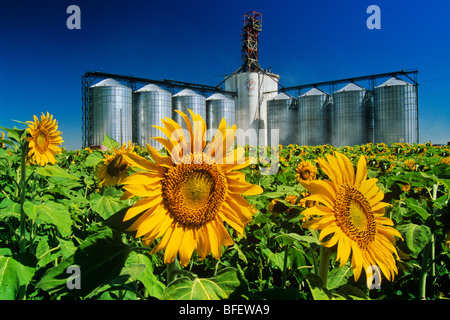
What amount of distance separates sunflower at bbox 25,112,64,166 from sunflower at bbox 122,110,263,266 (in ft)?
5.22

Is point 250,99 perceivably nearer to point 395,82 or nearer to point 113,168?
point 395,82

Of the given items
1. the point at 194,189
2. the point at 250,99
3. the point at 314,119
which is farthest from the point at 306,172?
the point at 250,99

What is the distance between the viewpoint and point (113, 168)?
6.71ft

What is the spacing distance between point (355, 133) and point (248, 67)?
49.1 feet

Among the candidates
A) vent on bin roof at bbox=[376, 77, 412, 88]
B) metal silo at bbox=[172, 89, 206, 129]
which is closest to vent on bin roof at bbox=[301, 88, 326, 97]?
vent on bin roof at bbox=[376, 77, 412, 88]

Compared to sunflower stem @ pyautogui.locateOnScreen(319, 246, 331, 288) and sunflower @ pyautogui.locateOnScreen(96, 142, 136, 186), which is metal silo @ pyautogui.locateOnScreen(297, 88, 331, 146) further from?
sunflower stem @ pyautogui.locateOnScreen(319, 246, 331, 288)

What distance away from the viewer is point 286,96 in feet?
97.1

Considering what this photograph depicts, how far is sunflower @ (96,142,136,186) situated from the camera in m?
1.98

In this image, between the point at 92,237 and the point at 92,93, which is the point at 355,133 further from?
the point at 92,237

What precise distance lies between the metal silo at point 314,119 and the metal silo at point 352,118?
1.06 metres

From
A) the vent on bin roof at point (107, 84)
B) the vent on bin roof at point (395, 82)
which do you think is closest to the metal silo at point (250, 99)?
the vent on bin roof at point (395, 82)

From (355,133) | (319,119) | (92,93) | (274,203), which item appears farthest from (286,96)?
(274,203)

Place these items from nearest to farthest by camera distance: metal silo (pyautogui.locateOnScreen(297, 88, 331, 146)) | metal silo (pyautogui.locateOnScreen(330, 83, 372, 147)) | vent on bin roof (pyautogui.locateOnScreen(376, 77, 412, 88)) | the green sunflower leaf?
the green sunflower leaf
vent on bin roof (pyautogui.locateOnScreen(376, 77, 412, 88))
metal silo (pyautogui.locateOnScreen(330, 83, 372, 147))
metal silo (pyautogui.locateOnScreen(297, 88, 331, 146))

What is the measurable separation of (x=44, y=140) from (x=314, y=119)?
26.6m
